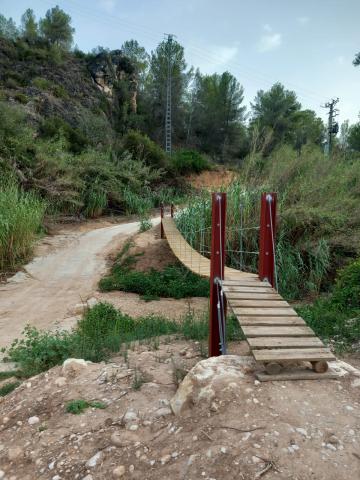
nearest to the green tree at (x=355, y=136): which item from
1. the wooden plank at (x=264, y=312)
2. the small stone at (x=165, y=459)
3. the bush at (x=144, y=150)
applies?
the bush at (x=144, y=150)

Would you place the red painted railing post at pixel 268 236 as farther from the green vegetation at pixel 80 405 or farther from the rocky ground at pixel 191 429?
the green vegetation at pixel 80 405

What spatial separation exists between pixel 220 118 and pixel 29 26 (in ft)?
64.2

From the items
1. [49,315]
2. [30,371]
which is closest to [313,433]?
[30,371]

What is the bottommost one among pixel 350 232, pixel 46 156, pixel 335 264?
pixel 335 264

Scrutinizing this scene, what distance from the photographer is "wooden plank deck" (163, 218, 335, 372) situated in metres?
2.03

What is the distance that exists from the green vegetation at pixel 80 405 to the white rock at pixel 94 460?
0.38 m

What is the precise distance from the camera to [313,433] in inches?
63.0

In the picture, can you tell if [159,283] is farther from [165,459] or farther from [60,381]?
[165,459]

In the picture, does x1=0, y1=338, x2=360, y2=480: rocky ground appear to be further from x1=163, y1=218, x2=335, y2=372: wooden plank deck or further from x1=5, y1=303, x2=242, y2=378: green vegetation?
x1=5, y1=303, x2=242, y2=378: green vegetation

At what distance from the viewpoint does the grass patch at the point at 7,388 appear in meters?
2.69

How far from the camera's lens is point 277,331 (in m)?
2.29

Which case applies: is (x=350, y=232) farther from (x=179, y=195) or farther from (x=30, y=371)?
(x=179, y=195)

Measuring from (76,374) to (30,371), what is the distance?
0.63 meters

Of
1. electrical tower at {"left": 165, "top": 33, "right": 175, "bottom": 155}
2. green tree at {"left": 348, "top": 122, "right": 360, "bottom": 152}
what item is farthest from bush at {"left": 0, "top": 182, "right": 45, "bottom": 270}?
electrical tower at {"left": 165, "top": 33, "right": 175, "bottom": 155}
